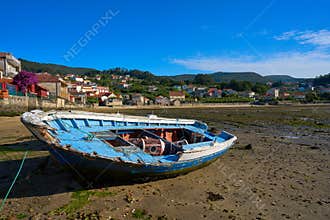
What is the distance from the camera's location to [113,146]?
7.47 metres

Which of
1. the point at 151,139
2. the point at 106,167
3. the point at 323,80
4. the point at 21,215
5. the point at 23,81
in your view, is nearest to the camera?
the point at 21,215

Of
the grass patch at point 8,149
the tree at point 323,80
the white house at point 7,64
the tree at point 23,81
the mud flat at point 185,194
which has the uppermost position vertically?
the tree at point 323,80

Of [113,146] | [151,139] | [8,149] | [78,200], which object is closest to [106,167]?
[78,200]

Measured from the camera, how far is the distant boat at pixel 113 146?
229 inches

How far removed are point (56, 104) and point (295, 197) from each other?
43893mm

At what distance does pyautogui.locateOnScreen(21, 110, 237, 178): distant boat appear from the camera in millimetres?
5809

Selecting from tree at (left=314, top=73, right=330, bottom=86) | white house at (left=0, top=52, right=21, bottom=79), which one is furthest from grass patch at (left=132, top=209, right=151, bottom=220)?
tree at (left=314, top=73, right=330, bottom=86)

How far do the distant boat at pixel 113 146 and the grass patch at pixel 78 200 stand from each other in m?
0.48

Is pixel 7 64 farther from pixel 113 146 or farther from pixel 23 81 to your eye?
pixel 113 146

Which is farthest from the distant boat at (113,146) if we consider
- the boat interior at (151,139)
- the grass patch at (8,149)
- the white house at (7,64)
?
the white house at (7,64)

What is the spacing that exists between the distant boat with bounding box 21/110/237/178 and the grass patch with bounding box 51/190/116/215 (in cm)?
48

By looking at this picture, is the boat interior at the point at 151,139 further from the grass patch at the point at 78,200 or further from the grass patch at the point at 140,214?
the grass patch at the point at 140,214

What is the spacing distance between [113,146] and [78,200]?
1884 millimetres

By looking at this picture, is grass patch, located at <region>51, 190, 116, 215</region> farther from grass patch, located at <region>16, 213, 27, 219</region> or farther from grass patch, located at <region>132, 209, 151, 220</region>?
grass patch, located at <region>132, 209, 151, 220</region>
